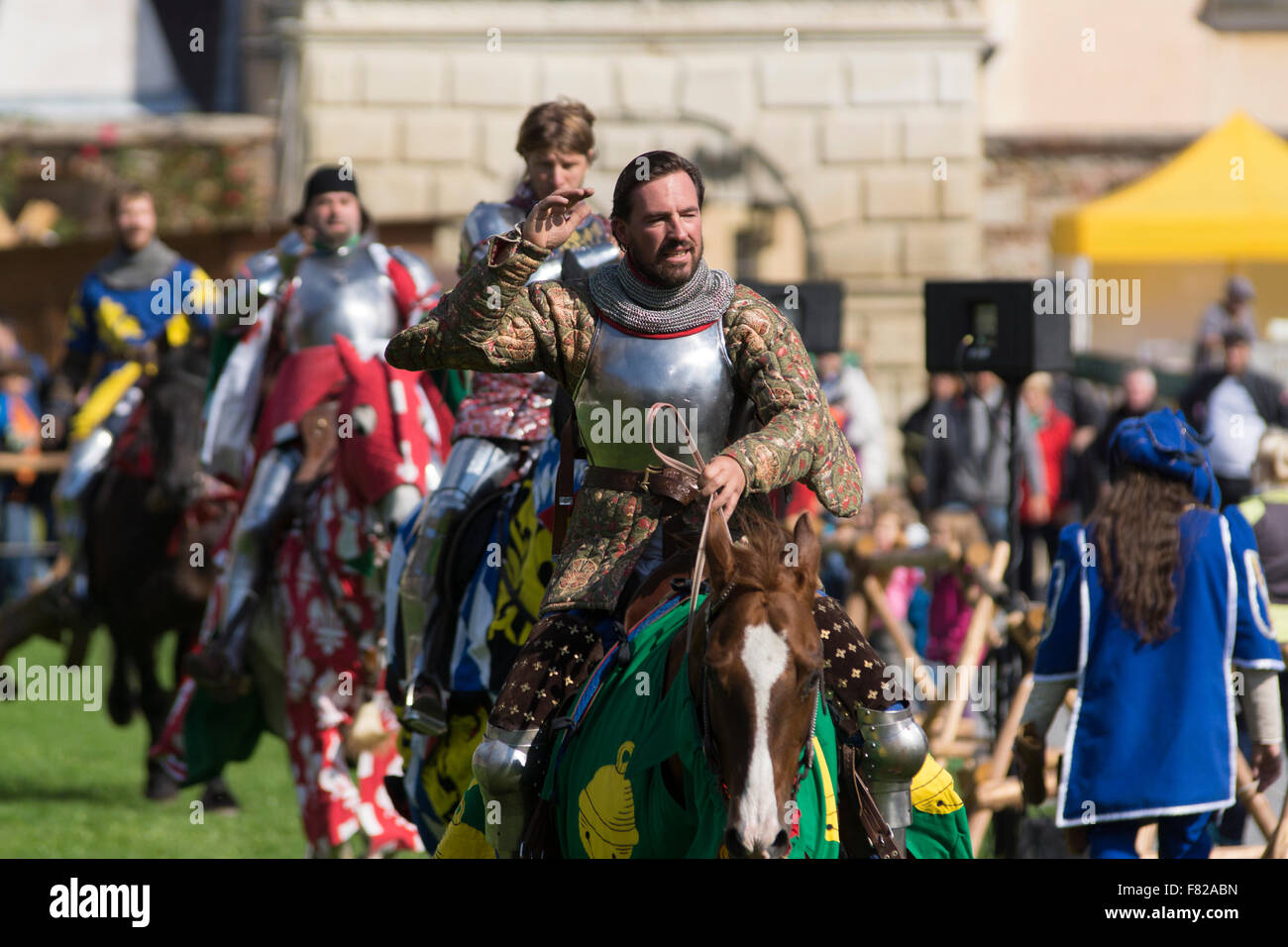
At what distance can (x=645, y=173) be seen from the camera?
14.0 ft

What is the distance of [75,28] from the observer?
74.1 ft

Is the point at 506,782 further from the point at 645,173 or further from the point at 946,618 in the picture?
the point at 946,618

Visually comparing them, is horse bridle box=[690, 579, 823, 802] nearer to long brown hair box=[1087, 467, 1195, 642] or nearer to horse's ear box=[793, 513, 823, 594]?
horse's ear box=[793, 513, 823, 594]

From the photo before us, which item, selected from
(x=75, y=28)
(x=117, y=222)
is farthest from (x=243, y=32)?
(x=117, y=222)

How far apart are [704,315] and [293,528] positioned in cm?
340

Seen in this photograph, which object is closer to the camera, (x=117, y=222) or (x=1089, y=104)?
(x=117, y=222)

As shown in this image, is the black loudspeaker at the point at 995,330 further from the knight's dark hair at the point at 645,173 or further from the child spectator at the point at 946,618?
the knight's dark hair at the point at 645,173

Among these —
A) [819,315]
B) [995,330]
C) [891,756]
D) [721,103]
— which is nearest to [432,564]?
[891,756]

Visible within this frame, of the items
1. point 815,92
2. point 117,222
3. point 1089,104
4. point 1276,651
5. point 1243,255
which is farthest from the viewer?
point 1089,104

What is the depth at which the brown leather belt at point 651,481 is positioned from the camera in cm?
421

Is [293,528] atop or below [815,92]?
below

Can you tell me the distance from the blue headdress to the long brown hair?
0.03 m

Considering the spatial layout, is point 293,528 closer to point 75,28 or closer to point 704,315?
point 704,315
